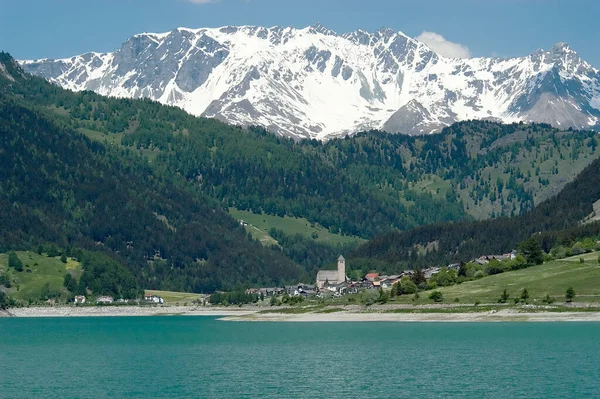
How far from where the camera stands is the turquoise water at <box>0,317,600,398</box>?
99750 mm

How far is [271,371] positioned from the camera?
113812 millimetres

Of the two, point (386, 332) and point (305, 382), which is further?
point (386, 332)

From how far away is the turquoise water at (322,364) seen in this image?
327 feet

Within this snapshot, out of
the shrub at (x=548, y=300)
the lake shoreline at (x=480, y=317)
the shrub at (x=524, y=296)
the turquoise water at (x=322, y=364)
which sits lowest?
the turquoise water at (x=322, y=364)

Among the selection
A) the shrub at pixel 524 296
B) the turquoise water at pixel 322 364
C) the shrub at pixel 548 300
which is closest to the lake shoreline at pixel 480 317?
the shrub at pixel 524 296

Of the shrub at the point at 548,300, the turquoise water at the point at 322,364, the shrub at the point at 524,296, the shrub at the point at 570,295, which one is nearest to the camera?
the turquoise water at the point at 322,364

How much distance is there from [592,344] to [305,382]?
41.5m

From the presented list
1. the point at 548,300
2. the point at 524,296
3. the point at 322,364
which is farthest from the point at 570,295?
the point at 322,364

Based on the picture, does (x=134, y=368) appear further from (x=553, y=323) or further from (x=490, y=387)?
(x=553, y=323)

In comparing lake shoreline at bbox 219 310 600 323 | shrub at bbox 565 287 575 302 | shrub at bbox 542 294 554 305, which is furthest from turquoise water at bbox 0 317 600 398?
shrub at bbox 565 287 575 302

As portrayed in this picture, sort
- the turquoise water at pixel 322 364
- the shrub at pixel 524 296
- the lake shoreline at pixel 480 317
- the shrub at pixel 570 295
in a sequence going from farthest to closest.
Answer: the shrub at pixel 524 296 → the shrub at pixel 570 295 → the lake shoreline at pixel 480 317 → the turquoise water at pixel 322 364

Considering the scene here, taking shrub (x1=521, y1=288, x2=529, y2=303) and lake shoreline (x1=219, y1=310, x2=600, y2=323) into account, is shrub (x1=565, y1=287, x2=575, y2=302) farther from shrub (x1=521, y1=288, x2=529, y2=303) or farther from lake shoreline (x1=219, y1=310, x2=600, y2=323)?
shrub (x1=521, y1=288, x2=529, y2=303)

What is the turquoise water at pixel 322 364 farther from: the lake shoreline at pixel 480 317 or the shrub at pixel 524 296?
the shrub at pixel 524 296

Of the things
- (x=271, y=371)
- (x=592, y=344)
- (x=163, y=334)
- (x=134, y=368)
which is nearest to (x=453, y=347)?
(x=592, y=344)
